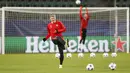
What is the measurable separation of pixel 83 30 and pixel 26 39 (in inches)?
121

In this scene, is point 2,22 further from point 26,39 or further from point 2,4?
point 2,4

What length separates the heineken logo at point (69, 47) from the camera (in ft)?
83.2

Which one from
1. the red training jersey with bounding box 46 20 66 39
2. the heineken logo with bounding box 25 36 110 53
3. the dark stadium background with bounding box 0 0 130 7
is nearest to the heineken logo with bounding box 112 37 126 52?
the heineken logo with bounding box 25 36 110 53

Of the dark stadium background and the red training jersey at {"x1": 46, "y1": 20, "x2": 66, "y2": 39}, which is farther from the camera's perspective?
the dark stadium background

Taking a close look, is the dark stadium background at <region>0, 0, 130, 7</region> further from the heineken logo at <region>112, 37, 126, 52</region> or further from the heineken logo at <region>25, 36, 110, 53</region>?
the heineken logo at <region>25, 36, 110, 53</region>

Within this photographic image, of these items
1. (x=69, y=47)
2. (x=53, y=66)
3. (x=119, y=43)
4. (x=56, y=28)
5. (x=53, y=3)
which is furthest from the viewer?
(x=53, y=3)

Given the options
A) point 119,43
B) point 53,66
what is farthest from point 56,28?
point 119,43

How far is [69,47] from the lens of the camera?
25.6 metres

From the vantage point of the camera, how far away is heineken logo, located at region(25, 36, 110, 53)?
998 inches

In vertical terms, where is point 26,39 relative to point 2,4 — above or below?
below

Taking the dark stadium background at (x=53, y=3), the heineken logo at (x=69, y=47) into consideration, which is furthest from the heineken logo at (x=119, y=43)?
the dark stadium background at (x=53, y=3)

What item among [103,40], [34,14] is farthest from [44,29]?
[103,40]

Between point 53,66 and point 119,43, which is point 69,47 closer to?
point 119,43

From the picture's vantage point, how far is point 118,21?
2594 cm
